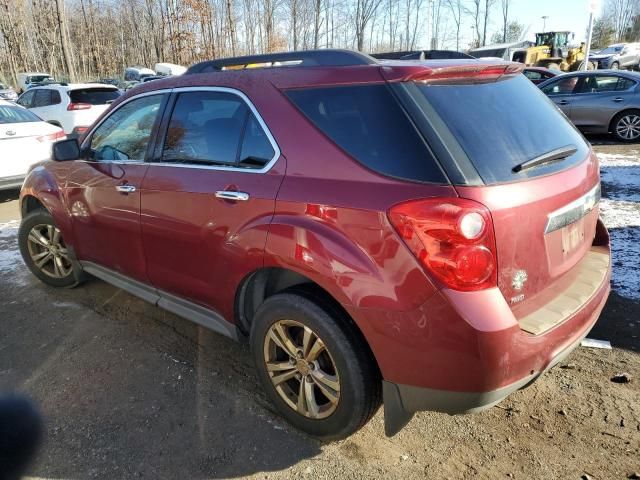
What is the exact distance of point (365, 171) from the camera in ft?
7.04

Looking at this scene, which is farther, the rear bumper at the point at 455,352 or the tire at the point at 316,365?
the tire at the point at 316,365

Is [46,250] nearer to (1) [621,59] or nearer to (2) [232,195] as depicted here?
(2) [232,195]

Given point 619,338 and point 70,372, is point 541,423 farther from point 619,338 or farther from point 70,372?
point 70,372

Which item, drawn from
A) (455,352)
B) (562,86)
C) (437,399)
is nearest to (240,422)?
(437,399)

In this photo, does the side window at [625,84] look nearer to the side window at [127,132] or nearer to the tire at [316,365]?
the side window at [127,132]

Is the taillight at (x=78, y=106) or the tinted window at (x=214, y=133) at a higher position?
the tinted window at (x=214, y=133)

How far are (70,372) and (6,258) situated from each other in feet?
9.20

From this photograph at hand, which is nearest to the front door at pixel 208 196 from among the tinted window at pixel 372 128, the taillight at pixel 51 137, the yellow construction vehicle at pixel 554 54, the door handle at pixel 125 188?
the door handle at pixel 125 188

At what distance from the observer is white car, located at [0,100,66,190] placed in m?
7.37

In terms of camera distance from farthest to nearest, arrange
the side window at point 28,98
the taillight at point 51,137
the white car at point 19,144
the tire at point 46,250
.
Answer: the side window at point 28,98, the taillight at point 51,137, the white car at point 19,144, the tire at point 46,250

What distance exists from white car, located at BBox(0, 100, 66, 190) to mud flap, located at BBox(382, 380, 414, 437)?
22.2ft

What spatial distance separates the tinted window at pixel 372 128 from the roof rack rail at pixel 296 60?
0.16m

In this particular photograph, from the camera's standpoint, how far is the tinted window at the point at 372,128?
2.04 m

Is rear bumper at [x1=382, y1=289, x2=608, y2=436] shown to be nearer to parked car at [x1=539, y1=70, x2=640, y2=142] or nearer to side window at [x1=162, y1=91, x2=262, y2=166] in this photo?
side window at [x1=162, y1=91, x2=262, y2=166]
